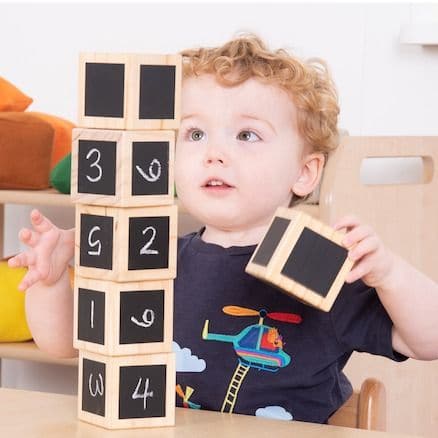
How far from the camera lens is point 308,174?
120 cm

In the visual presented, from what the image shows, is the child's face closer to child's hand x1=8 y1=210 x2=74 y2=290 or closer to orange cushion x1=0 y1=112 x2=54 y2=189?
child's hand x1=8 y1=210 x2=74 y2=290

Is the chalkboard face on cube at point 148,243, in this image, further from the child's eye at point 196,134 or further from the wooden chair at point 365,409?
the wooden chair at point 365,409

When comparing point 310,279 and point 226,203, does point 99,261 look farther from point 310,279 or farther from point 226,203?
point 226,203

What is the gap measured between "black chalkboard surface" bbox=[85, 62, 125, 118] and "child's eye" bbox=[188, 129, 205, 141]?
0.28 meters

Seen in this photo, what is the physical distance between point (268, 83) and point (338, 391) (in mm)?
349

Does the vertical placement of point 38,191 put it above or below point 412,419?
above

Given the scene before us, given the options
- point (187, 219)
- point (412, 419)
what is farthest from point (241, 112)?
point (187, 219)

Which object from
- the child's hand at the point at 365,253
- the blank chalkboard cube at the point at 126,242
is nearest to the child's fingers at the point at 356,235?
the child's hand at the point at 365,253

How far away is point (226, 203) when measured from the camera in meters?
1.12

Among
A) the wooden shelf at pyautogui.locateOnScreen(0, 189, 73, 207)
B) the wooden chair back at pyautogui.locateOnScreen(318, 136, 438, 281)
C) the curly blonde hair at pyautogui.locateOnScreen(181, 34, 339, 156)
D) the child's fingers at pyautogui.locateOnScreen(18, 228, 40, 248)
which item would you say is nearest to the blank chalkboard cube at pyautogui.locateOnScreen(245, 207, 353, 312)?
the child's fingers at pyautogui.locateOnScreen(18, 228, 40, 248)

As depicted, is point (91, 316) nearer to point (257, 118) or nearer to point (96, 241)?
point (96, 241)

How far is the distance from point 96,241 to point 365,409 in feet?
1.38

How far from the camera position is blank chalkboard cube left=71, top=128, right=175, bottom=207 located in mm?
837

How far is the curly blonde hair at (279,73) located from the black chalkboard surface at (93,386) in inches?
14.8
